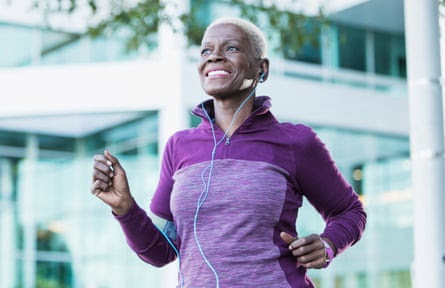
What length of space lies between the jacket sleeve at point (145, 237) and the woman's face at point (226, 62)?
47cm

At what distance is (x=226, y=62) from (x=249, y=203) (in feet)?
1.60

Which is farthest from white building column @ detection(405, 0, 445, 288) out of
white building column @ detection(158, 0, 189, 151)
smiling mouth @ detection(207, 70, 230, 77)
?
white building column @ detection(158, 0, 189, 151)

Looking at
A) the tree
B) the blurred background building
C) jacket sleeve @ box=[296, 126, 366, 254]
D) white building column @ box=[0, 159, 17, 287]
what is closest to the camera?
jacket sleeve @ box=[296, 126, 366, 254]

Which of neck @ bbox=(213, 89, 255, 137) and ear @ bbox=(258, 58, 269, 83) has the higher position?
ear @ bbox=(258, 58, 269, 83)

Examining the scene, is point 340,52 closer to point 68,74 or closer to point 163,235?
point 68,74

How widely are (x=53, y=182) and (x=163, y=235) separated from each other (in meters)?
18.3

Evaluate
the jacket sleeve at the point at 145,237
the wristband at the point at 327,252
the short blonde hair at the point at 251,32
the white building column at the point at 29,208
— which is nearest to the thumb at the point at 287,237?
the wristband at the point at 327,252

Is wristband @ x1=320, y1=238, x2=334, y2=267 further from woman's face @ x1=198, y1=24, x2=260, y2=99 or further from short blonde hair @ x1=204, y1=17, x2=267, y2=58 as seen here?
short blonde hair @ x1=204, y1=17, x2=267, y2=58

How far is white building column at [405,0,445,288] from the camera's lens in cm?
296

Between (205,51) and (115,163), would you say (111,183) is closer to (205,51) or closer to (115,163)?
(115,163)

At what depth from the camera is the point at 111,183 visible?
276 centimetres

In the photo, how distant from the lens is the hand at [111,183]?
2.72 meters

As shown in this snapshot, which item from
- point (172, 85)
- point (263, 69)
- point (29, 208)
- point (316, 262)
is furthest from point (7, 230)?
point (316, 262)

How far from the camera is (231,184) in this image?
9.24 feet
